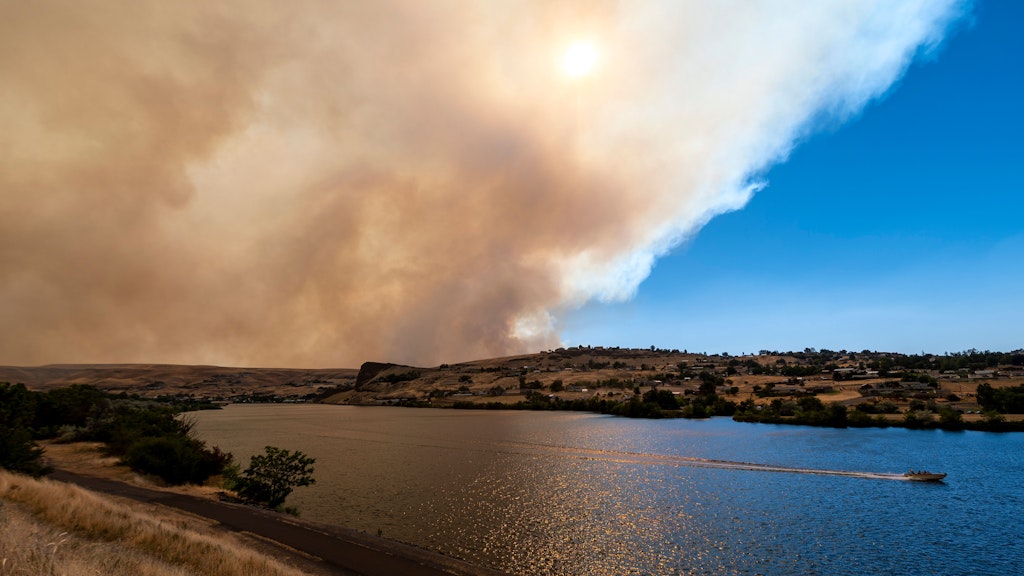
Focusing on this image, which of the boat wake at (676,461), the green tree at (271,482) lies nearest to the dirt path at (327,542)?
the green tree at (271,482)

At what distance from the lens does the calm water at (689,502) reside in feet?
102

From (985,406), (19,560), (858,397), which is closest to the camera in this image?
(19,560)

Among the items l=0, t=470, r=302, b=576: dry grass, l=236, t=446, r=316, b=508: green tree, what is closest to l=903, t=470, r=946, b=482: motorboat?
l=236, t=446, r=316, b=508: green tree

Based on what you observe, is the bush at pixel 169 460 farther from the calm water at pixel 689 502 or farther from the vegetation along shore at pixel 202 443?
the calm water at pixel 689 502

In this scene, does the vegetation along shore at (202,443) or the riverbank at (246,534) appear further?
the riverbank at (246,534)

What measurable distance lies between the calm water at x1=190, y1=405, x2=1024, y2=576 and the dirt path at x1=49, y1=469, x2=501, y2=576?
385cm

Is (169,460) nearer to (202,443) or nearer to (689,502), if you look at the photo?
(202,443)

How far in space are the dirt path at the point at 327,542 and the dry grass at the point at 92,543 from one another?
3738 millimetres

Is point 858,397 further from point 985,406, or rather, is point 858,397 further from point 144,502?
point 144,502

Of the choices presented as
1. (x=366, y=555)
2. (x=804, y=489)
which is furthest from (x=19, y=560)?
(x=804, y=489)

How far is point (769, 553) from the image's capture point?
104 ft

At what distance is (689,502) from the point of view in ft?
145

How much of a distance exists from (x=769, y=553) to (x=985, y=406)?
10680cm

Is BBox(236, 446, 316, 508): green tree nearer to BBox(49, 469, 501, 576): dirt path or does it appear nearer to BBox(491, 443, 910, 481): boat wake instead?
BBox(49, 469, 501, 576): dirt path
